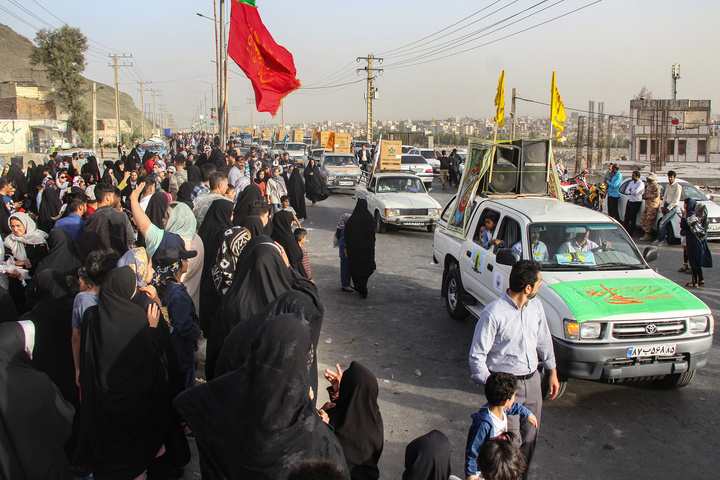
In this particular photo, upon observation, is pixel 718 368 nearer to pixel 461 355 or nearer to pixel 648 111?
pixel 461 355

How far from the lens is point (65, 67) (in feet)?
195

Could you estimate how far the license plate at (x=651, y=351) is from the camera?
16.5 ft

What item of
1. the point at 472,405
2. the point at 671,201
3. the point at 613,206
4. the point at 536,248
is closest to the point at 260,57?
the point at 536,248

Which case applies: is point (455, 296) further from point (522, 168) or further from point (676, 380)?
point (676, 380)

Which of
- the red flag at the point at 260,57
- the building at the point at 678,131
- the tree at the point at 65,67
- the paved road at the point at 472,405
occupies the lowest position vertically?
the paved road at the point at 472,405

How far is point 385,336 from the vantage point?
7.37 metres

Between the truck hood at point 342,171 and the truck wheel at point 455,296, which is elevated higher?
the truck hood at point 342,171

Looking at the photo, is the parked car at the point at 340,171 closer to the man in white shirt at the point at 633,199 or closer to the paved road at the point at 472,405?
the man in white shirt at the point at 633,199

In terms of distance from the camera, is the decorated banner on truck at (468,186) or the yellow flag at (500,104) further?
the yellow flag at (500,104)

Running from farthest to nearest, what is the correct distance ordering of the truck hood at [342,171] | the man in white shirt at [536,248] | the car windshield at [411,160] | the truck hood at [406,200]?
the car windshield at [411,160]
the truck hood at [342,171]
the truck hood at [406,200]
the man in white shirt at [536,248]

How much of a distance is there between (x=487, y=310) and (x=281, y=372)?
6.90 feet

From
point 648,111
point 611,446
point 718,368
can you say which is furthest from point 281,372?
point 648,111

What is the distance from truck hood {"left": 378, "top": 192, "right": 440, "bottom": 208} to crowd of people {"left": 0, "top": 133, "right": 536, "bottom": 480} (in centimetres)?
905

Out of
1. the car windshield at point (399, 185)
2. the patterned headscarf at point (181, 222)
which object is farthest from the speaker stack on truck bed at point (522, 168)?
the car windshield at point (399, 185)
